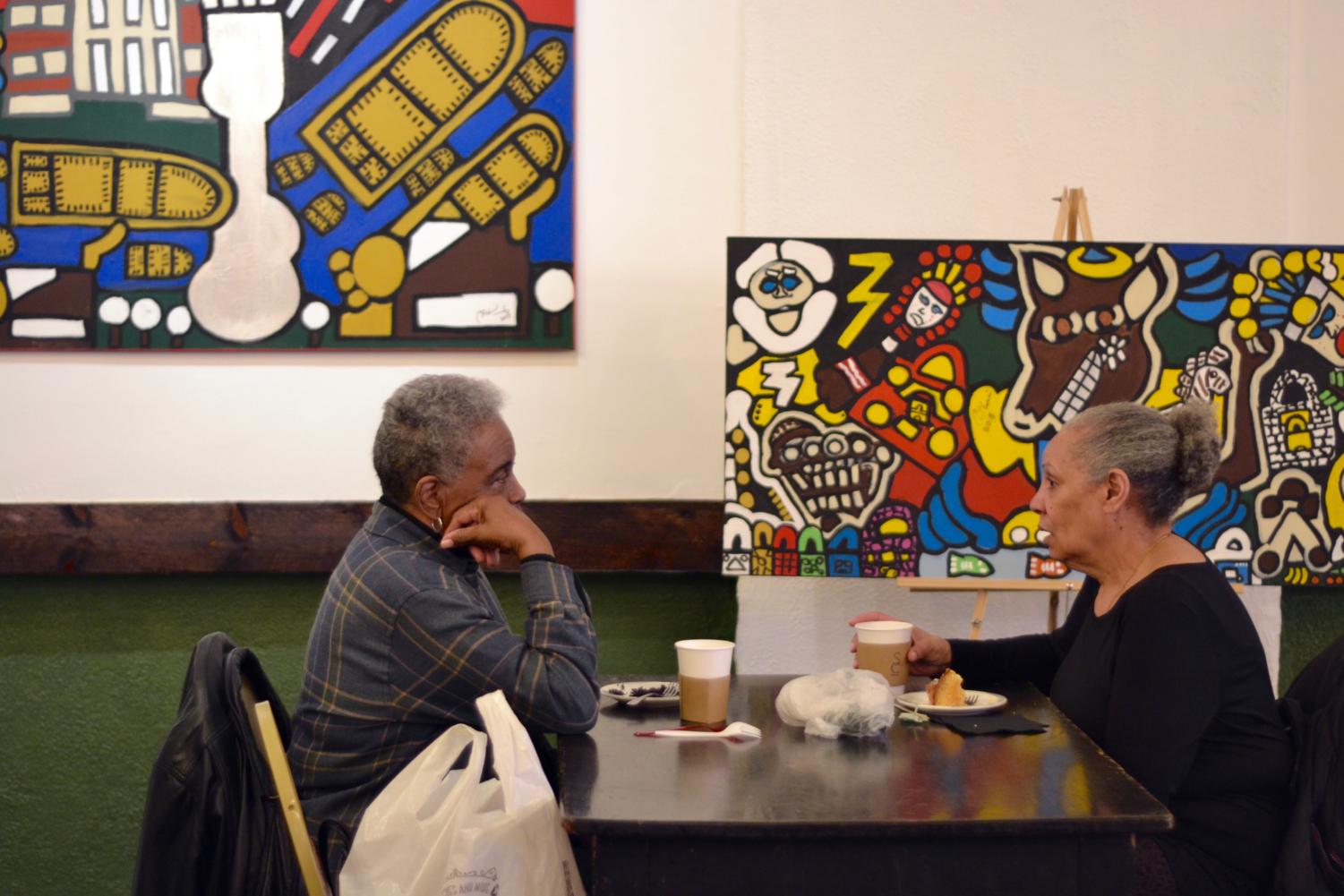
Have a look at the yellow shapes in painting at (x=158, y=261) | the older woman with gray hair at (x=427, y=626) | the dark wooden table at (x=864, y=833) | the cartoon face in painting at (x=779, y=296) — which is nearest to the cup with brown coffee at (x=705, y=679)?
the older woman with gray hair at (x=427, y=626)

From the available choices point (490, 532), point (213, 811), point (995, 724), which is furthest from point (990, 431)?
point (213, 811)

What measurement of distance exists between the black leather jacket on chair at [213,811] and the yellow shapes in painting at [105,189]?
178 cm

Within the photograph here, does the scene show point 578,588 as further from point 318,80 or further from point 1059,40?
point 1059,40

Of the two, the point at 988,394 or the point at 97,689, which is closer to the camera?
the point at 988,394

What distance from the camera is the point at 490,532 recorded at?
2.00 meters

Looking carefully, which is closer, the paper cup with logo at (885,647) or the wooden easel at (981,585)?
the paper cup with logo at (885,647)

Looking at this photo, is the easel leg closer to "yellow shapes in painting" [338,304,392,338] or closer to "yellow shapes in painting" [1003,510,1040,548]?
"yellow shapes in painting" [1003,510,1040,548]

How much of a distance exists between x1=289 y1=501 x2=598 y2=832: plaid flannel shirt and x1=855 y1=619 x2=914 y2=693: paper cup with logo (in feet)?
1.70

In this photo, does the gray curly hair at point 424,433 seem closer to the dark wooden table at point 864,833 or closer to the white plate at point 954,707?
the dark wooden table at point 864,833

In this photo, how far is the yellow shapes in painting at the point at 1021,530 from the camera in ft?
9.32

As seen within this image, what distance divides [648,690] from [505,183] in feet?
4.97

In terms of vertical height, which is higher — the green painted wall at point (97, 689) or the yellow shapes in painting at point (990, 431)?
the yellow shapes in painting at point (990, 431)

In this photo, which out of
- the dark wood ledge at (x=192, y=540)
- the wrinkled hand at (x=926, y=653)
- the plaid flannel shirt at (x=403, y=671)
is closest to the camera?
the plaid flannel shirt at (x=403, y=671)

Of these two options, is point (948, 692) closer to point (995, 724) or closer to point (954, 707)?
point (954, 707)
